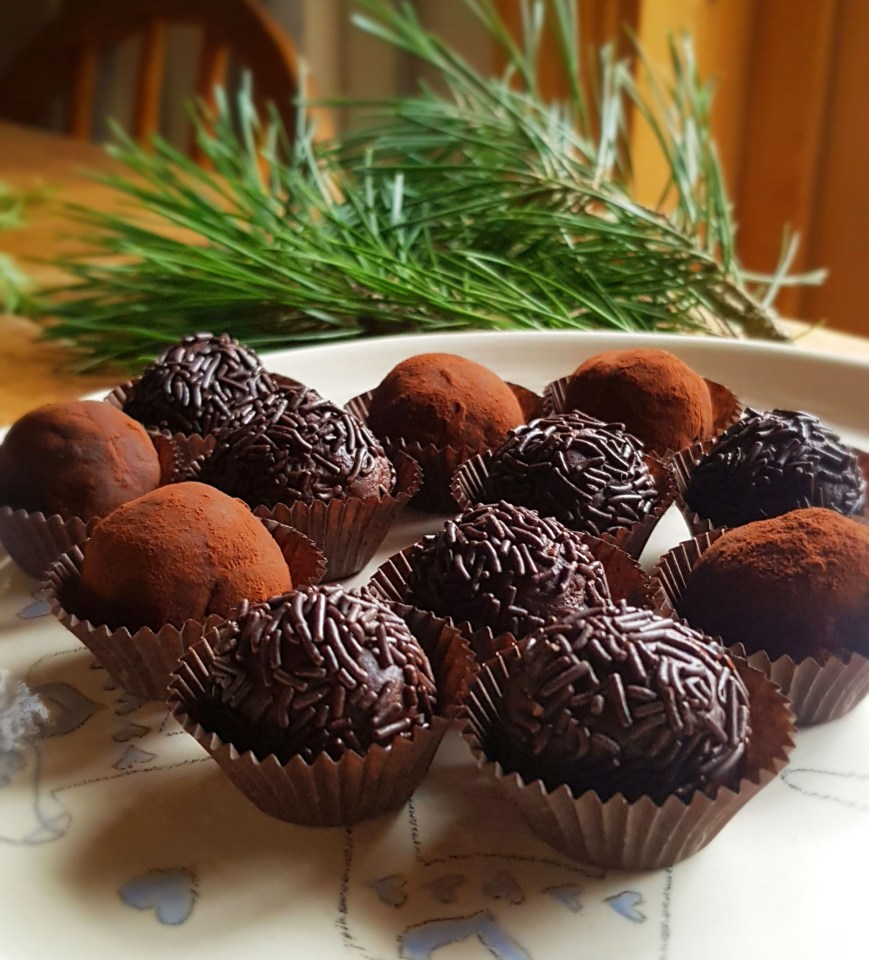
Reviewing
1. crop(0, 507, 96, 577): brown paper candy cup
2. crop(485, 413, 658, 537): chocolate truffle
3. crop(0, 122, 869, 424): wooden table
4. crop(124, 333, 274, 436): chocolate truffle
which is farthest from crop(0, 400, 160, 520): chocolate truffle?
crop(0, 122, 869, 424): wooden table

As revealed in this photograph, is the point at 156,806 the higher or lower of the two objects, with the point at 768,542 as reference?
lower

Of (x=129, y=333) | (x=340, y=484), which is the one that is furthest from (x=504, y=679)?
(x=129, y=333)

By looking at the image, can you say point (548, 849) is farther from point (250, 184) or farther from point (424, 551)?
point (250, 184)

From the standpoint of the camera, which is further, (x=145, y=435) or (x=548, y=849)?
(x=145, y=435)

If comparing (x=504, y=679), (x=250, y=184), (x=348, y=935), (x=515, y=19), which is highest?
(x=515, y=19)

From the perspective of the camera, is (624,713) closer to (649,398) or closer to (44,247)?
(649,398)

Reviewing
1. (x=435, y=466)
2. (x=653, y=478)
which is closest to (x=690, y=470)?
(x=653, y=478)
